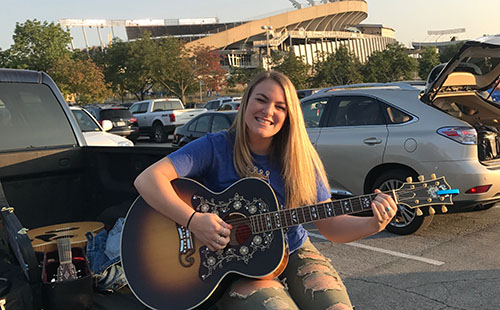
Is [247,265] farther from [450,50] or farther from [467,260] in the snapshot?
[450,50]

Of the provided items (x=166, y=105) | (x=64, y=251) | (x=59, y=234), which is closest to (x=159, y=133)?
(x=166, y=105)

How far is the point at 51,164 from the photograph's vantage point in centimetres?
327

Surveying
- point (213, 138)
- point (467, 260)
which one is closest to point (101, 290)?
point (213, 138)

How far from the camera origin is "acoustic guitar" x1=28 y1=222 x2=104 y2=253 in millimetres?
2494

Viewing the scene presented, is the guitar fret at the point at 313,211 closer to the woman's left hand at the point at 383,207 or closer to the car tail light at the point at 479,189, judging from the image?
the woman's left hand at the point at 383,207

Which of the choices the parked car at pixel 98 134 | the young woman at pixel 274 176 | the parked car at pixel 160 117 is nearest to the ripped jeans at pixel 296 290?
the young woman at pixel 274 176

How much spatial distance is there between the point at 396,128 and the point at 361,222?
337 centimetres

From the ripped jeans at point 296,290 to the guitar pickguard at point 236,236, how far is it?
0.39 ft

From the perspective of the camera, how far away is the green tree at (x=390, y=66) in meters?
40.5

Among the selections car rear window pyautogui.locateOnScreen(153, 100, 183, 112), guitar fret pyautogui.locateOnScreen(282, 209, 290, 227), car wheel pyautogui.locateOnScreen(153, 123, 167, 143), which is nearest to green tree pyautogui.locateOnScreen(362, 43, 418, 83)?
car rear window pyautogui.locateOnScreen(153, 100, 183, 112)

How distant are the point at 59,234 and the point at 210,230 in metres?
1.42

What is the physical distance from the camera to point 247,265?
1.92 m

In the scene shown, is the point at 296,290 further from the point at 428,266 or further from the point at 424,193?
the point at 428,266

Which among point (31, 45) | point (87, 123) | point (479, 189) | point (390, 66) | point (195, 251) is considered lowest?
point (479, 189)
